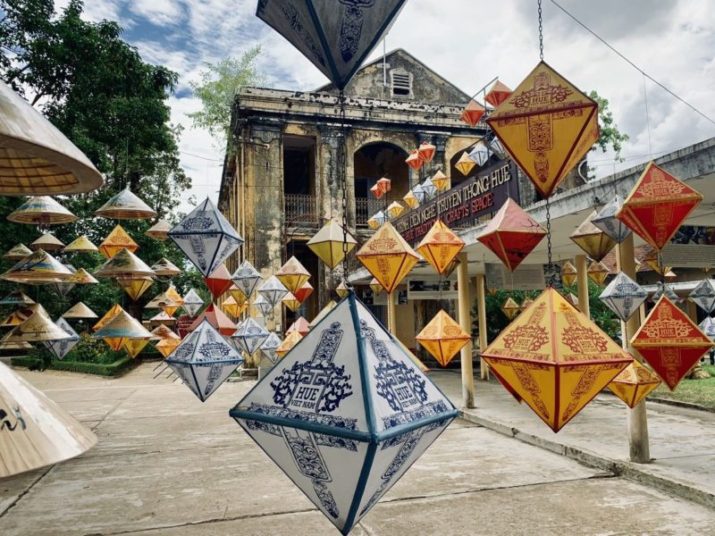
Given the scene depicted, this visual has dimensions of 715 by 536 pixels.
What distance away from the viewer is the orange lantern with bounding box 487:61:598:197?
3.70 m

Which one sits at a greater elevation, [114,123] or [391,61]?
[391,61]

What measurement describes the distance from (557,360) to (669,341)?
287 cm

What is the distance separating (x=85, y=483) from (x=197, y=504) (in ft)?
6.13

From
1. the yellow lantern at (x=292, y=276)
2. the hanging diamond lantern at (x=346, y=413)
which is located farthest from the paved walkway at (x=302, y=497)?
the yellow lantern at (x=292, y=276)

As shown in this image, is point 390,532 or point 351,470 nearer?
point 351,470

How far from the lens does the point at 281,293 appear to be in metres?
12.2

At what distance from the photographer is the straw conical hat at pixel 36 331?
5.21 metres

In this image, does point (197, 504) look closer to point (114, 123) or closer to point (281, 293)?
point (281, 293)

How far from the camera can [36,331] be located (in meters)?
5.45

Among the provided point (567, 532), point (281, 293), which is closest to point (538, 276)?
point (281, 293)

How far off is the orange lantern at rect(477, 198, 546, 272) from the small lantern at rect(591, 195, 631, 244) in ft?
2.59

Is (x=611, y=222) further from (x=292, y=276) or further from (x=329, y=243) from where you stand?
(x=292, y=276)

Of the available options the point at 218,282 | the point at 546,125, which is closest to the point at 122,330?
the point at 218,282

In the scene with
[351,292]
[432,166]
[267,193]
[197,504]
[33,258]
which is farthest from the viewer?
[432,166]
